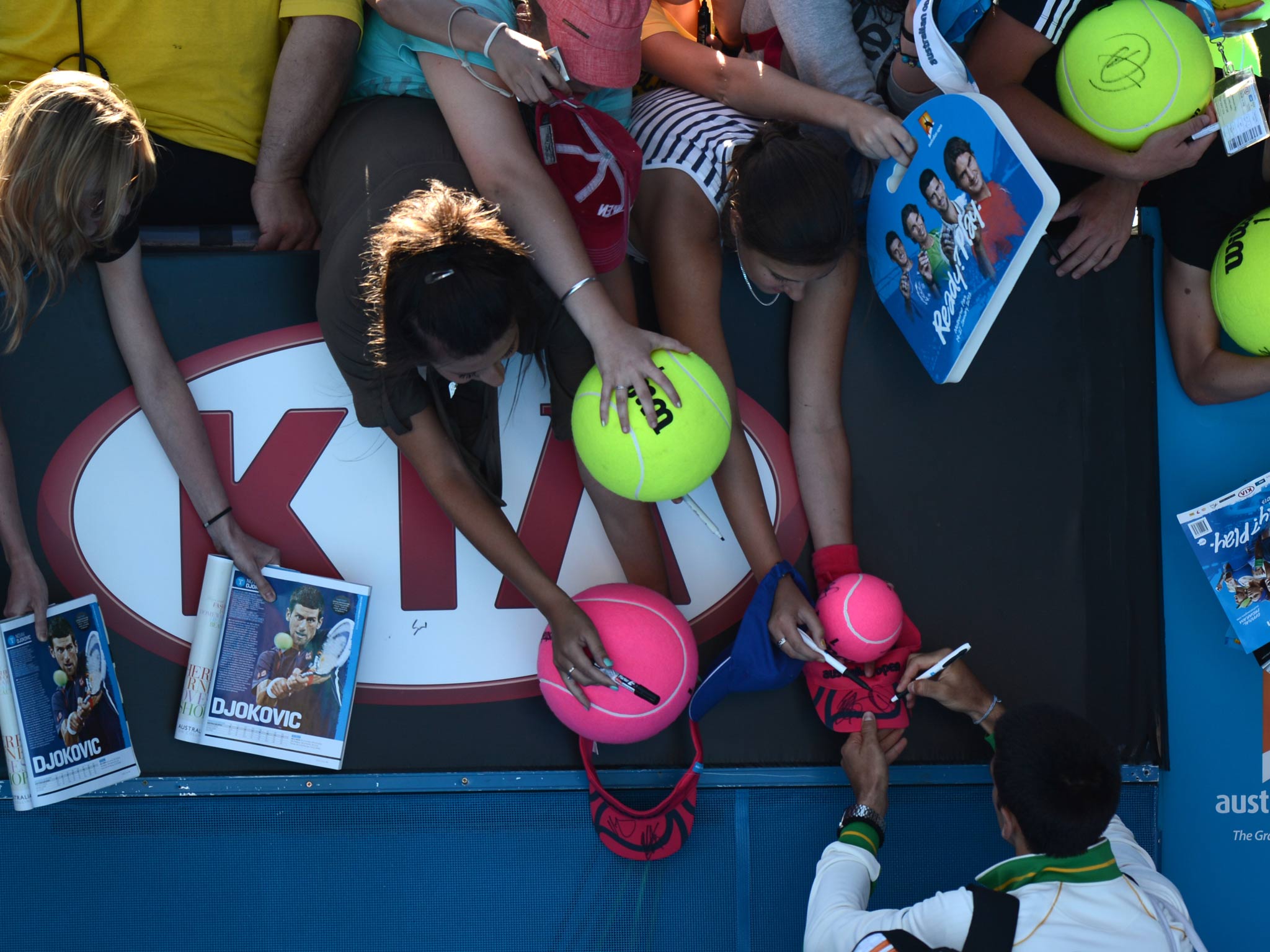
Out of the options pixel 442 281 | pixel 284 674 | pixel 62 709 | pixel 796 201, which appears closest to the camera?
pixel 442 281

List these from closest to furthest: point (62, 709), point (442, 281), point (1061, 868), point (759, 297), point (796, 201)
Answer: point (442, 281)
point (1061, 868)
point (796, 201)
point (62, 709)
point (759, 297)

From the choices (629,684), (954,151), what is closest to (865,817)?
(629,684)

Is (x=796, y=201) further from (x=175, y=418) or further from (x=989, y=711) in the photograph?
(x=175, y=418)

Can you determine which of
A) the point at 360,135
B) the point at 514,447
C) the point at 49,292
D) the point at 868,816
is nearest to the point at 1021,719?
the point at 868,816

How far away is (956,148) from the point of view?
6.15 feet

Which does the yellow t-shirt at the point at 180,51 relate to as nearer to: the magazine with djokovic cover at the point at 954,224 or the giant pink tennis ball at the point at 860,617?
the magazine with djokovic cover at the point at 954,224

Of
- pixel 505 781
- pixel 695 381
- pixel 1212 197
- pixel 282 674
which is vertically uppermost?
pixel 1212 197

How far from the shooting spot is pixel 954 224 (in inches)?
76.0

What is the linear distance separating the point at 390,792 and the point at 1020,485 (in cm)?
165

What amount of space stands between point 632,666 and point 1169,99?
1537mm

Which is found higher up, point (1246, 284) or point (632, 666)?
point (1246, 284)

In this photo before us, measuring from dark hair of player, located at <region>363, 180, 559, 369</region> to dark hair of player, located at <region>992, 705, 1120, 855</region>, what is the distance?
1.22 metres

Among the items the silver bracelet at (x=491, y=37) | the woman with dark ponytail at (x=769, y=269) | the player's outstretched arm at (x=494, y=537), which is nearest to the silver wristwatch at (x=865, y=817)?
the woman with dark ponytail at (x=769, y=269)

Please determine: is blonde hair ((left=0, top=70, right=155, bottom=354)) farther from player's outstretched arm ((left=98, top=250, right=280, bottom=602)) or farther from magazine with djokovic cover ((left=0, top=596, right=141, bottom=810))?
magazine with djokovic cover ((left=0, top=596, right=141, bottom=810))
